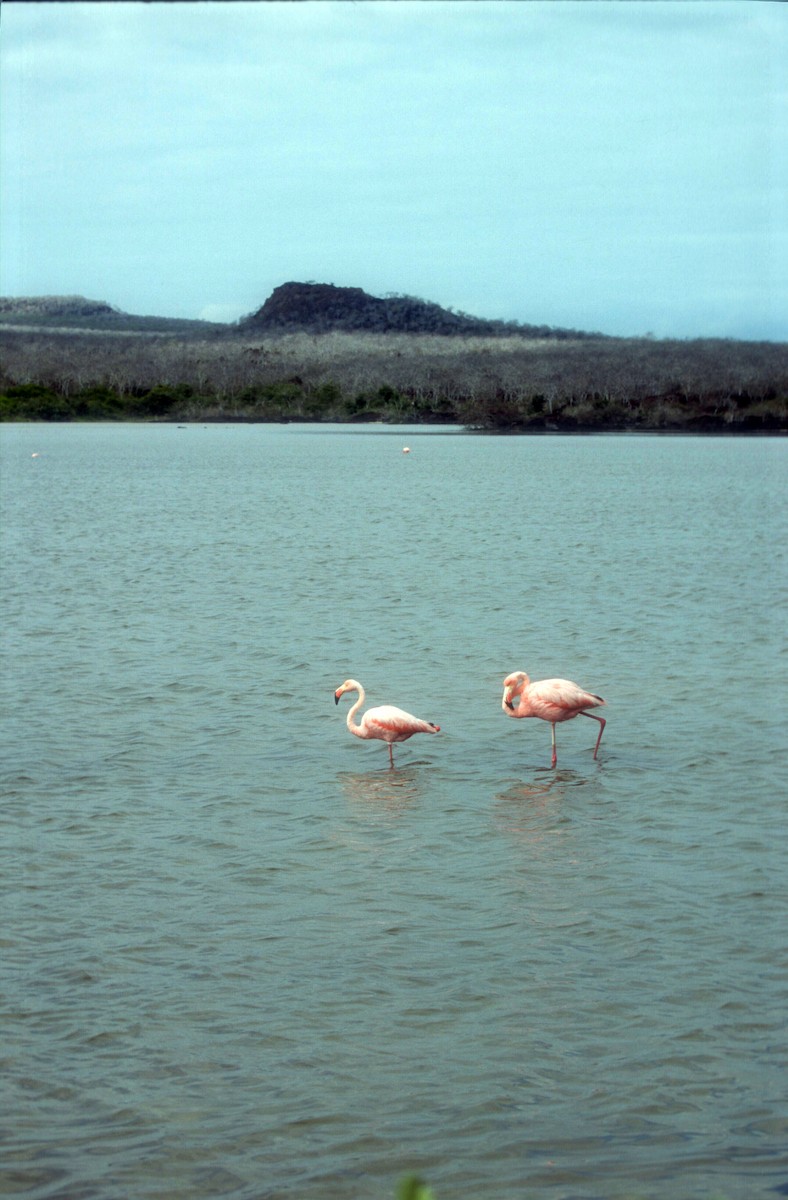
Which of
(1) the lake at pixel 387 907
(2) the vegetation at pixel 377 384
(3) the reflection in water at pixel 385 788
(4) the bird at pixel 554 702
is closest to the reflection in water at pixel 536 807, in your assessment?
(1) the lake at pixel 387 907

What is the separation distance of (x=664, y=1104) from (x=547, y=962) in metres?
1.49

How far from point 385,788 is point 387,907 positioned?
8.83 feet

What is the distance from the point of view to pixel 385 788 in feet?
36.2

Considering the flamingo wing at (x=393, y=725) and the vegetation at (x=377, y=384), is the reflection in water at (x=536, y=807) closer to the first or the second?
the flamingo wing at (x=393, y=725)

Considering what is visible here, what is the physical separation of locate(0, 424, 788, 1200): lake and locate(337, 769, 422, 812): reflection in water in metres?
0.04

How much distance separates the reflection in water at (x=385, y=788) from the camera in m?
10.6

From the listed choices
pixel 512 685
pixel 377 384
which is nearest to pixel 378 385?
pixel 377 384

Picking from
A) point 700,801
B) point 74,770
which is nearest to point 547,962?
point 700,801

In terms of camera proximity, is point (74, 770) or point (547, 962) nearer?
point (547, 962)

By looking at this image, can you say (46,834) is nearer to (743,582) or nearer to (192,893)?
(192,893)

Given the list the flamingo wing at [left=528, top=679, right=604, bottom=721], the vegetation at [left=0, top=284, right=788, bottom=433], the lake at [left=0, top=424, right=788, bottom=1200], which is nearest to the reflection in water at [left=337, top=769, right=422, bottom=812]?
the lake at [left=0, top=424, right=788, bottom=1200]

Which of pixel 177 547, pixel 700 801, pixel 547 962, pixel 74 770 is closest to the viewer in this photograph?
pixel 547 962

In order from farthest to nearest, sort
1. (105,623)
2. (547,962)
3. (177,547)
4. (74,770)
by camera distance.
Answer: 1. (177,547)
2. (105,623)
3. (74,770)
4. (547,962)

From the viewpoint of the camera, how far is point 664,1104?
6.11 m
